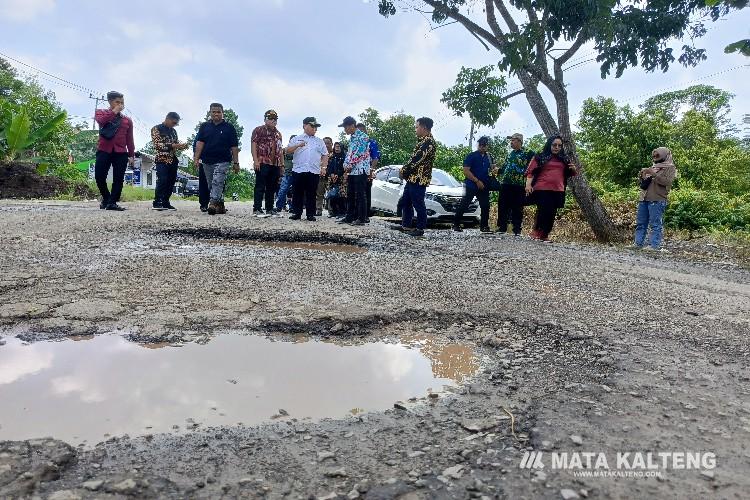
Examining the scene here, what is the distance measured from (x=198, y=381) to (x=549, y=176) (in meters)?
6.29

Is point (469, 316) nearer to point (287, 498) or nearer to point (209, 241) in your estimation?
point (287, 498)

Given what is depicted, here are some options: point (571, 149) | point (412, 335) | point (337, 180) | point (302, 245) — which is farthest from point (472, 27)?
point (412, 335)

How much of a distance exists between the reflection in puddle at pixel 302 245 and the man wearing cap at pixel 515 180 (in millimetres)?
3498

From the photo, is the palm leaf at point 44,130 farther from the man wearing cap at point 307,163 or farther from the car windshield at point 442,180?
the car windshield at point 442,180

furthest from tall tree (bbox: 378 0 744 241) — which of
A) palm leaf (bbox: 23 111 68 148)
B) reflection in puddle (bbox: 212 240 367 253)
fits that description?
palm leaf (bbox: 23 111 68 148)

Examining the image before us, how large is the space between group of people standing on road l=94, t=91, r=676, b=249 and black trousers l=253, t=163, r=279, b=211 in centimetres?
Answer: 2

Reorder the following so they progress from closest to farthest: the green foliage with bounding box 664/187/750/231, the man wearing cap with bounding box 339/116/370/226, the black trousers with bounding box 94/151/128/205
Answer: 1. the black trousers with bounding box 94/151/128/205
2. the man wearing cap with bounding box 339/116/370/226
3. the green foliage with bounding box 664/187/750/231

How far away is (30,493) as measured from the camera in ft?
4.55

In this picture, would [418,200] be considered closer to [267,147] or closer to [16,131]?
[267,147]

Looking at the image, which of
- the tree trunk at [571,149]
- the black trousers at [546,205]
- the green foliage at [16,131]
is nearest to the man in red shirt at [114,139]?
the black trousers at [546,205]

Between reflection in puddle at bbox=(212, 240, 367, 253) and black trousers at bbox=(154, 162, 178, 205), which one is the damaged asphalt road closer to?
reflection in puddle at bbox=(212, 240, 367, 253)

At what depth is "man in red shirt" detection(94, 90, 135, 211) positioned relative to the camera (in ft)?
24.4

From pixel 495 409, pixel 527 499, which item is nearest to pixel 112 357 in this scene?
pixel 495 409

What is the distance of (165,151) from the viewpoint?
28.4 ft
